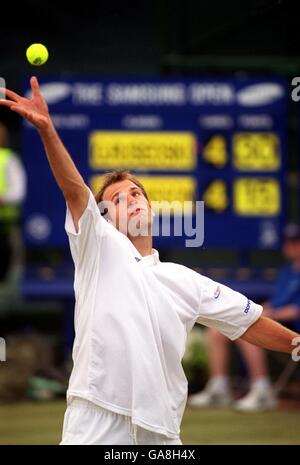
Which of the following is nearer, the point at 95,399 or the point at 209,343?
the point at 95,399

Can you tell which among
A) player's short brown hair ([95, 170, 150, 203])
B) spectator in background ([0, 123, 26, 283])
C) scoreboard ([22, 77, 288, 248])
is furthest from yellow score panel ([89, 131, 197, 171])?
player's short brown hair ([95, 170, 150, 203])

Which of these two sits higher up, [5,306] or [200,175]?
[200,175]

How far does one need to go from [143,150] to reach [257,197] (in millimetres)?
1103

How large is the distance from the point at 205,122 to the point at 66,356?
A: 8.09 feet

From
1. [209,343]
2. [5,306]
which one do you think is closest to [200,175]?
[209,343]

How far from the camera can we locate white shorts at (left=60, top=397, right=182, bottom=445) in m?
4.21

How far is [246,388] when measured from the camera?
10.4 m

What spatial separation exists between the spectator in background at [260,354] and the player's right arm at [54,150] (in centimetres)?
560

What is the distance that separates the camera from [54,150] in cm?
406

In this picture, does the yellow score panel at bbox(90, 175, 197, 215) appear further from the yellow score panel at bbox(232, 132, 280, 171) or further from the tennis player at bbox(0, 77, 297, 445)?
the tennis player at bbox(0, 77, 297, 445)

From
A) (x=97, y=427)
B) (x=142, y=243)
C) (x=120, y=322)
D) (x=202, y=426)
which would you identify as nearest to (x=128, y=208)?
(x=142, y=243)

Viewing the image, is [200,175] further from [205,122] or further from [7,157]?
[7,157]

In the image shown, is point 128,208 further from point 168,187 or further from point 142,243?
point 168,187
